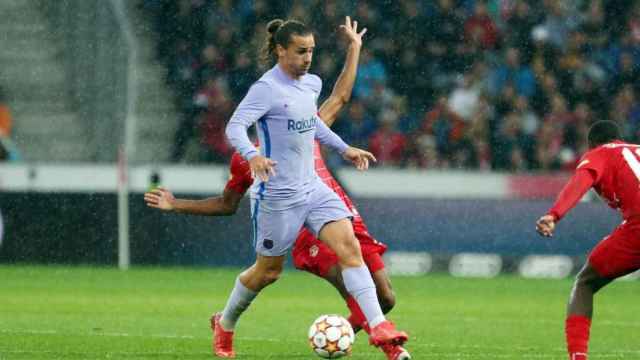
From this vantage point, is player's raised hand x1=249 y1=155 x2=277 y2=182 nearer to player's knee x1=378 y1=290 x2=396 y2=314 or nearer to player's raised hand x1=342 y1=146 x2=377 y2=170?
player's raised hand x1=342 y1=146 x2=377 y2=170

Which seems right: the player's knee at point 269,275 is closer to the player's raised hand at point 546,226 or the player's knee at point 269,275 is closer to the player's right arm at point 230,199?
the player's right arm at point 230,199

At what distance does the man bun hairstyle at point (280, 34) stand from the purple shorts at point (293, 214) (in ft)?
2.89

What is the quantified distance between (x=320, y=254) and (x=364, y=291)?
1267 mm

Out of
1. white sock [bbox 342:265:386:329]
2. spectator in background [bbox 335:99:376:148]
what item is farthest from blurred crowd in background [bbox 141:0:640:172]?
white sock [bbox 342:265:386:329]

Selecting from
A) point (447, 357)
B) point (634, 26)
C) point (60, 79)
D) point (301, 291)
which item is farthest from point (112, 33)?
point (447, 357)

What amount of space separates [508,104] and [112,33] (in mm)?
5752

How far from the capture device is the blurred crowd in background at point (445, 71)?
22875mm

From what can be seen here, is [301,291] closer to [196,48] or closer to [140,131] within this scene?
[140,131]

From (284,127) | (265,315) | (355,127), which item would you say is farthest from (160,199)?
(355,127)

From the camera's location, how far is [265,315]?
50.2 feet

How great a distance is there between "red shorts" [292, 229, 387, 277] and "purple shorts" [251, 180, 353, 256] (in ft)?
2.40

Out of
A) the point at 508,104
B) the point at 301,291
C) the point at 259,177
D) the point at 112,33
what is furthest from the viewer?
the point at 508,104

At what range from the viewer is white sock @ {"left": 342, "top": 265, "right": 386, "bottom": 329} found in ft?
32.8

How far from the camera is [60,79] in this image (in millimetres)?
22547
